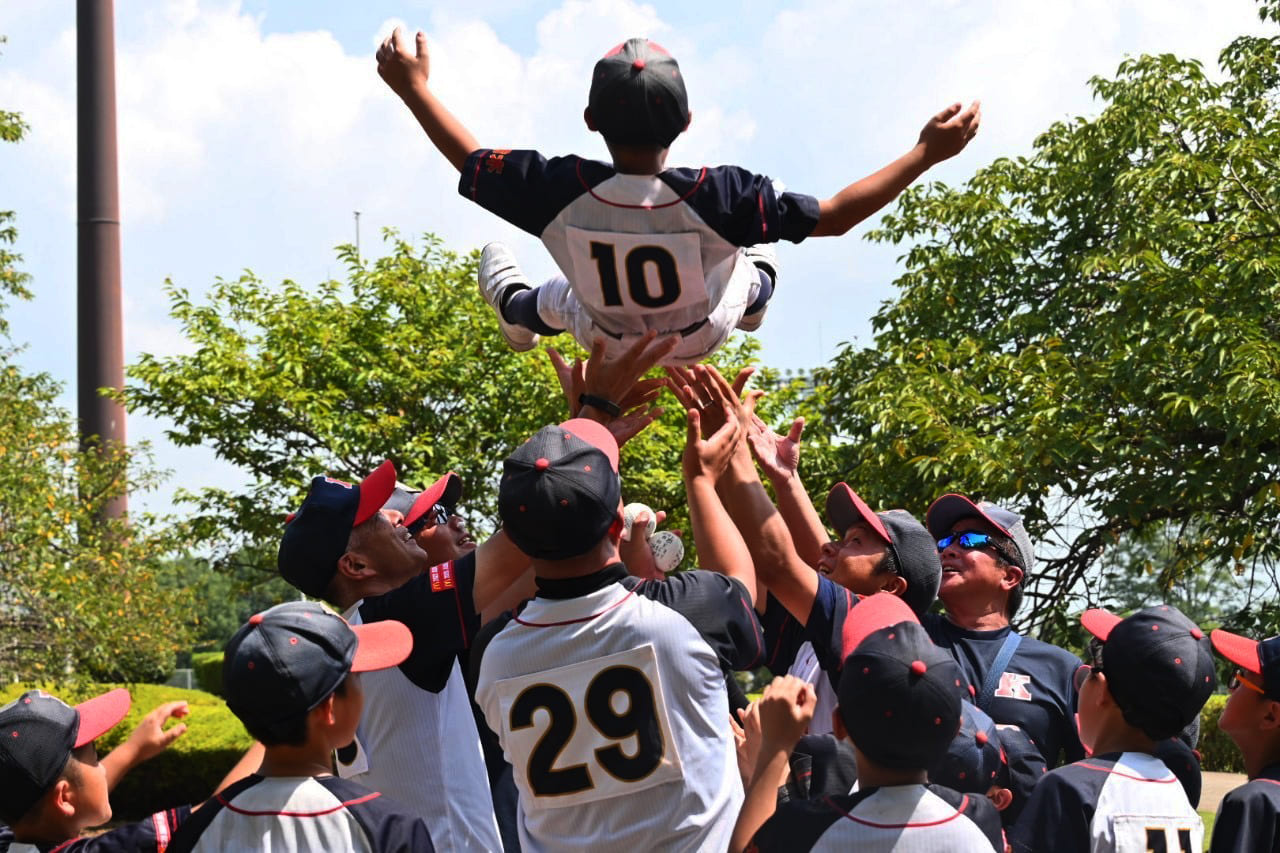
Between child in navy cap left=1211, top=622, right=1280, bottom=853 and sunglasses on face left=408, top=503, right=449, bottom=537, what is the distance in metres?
2.39

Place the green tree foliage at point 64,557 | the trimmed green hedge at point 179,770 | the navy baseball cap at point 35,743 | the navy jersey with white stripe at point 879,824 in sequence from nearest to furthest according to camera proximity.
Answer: the navy jersey with white stripe at point 879,824 → the navy baseball cap at point 35,743 → the green tree foliage at point 64,557 → the trimmed green hedge at point 179,770

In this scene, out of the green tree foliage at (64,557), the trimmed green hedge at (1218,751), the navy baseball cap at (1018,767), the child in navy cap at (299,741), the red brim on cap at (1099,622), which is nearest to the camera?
the child in navy cap at (299,741)

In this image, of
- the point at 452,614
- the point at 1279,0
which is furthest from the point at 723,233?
the point at 1279,0

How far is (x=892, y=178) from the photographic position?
3.85 metres

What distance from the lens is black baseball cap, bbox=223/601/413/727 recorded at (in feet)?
10.2

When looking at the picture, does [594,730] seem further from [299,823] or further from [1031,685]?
[1031,685]

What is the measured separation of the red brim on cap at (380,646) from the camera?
326 centimetres

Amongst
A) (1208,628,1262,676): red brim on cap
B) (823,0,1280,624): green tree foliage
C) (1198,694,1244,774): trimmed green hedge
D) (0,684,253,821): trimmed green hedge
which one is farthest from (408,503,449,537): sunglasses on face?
(1198,694,1244,774): trimmed green hedge

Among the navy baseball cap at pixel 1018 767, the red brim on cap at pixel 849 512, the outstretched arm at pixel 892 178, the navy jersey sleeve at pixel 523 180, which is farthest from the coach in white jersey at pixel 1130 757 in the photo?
the navy jersey sleeve at pixel 523 180

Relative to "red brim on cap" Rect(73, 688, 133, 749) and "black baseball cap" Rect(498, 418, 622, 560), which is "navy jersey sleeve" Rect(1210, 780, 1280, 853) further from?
"red brim on cap" Rect(73, 688, 133, 749)

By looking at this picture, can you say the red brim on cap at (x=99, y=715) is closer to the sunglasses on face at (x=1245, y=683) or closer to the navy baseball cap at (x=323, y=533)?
the navy baseball cap at (x=323, y=533)

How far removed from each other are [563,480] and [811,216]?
1.16m

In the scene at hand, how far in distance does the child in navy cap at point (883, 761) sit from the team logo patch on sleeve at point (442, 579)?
3.00 ft

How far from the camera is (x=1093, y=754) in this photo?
3.66 m
